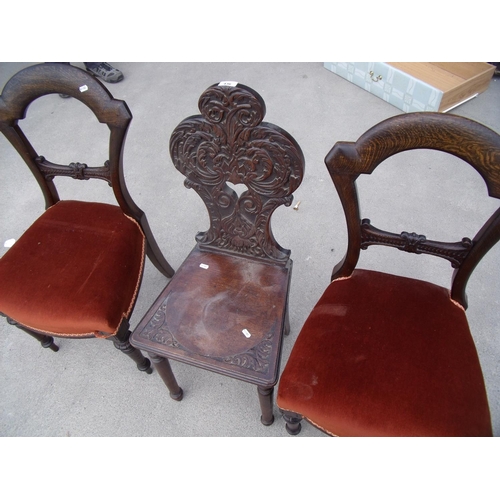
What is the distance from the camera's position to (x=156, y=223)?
6.02ft

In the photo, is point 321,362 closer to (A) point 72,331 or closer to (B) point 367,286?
(B) point 367,286

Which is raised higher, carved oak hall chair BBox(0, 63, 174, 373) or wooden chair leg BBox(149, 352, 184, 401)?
carved oak hall chair BBox(0, 63, 174, 373)

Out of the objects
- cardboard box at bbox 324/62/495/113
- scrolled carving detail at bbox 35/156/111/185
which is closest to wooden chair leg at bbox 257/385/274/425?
scrolled carving detail at bbox 35/156/111/185

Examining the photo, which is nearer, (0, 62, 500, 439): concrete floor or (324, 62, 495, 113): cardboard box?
(0, 62, 500, 439): concrete floor

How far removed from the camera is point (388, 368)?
83cm

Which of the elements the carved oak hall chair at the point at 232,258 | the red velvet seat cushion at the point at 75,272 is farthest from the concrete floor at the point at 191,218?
the red velvet seat cushion at the point at 75,272

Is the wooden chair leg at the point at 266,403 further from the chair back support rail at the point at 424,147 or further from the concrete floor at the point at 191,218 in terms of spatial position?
the chair back support rail at the point at 424,147

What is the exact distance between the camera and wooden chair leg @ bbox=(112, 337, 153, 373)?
1.10 meters

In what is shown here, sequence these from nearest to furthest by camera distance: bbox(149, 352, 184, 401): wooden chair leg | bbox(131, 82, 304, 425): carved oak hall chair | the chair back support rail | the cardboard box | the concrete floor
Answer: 1. the chair back support rail
2. bbox(131, 82, 304, 425): carved oak hall chair
3. bbox(149, 352, 184, 401): wooden chair leg
4. the concrete floor
5. the cardboard box

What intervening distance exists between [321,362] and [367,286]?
271mm

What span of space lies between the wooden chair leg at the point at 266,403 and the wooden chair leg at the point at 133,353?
443 mm

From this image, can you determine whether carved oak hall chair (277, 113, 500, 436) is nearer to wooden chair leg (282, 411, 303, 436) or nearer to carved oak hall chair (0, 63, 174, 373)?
wooden chair leg (282, 411, 303, 436)

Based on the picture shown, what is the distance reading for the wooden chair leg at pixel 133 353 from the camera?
3.61 feet

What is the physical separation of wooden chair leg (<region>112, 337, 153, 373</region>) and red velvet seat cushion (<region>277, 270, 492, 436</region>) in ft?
1.73
